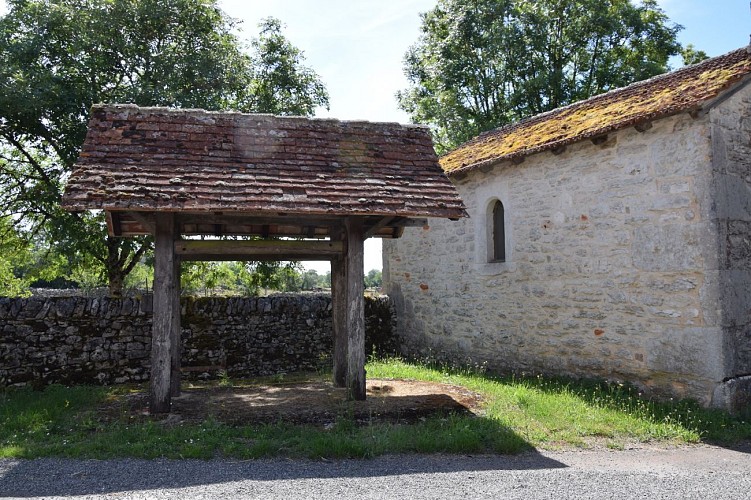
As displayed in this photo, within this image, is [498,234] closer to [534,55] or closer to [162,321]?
[162,321]

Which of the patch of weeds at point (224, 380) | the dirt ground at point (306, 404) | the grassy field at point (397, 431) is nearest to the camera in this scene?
the grassy field at point (397, 431)

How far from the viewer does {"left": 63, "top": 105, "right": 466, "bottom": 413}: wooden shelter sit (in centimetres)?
684

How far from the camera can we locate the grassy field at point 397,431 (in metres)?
5.78

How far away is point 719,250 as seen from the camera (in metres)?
7.30

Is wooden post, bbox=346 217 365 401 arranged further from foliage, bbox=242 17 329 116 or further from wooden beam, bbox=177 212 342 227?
foliage, bbox=242 17 329 116

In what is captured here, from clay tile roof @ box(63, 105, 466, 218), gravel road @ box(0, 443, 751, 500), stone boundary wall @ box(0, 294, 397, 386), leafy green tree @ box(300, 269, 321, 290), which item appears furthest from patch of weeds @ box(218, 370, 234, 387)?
leafy green tree @ box(300, 269, 321, 290)

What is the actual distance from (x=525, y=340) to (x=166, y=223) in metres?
6.30

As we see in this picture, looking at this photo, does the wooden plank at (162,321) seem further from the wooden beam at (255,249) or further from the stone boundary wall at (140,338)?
the stone boundary wall at (140,338)

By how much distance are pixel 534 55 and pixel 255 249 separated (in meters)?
14.8

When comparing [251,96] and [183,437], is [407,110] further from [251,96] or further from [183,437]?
[183,437]

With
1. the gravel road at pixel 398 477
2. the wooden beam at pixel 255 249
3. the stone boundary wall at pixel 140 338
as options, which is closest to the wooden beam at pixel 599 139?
the wooden beam at pixel 255 249

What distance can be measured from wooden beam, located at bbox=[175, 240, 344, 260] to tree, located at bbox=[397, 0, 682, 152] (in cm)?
1276

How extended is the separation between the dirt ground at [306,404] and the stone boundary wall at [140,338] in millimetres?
1502

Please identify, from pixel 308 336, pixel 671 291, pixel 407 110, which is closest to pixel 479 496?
pixel 671 291
